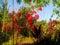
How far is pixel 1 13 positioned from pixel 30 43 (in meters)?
1.68

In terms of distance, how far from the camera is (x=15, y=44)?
40.7 meters

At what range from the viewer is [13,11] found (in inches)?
1597

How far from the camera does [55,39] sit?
40.8m

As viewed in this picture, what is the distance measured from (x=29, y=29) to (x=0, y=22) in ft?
3.92

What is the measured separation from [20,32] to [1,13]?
3.54ft

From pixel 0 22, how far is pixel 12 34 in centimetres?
69

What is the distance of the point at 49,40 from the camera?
40906 millimetres

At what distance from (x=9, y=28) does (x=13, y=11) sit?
710mm

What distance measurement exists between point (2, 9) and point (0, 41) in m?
1.29

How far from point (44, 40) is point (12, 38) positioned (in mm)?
1301

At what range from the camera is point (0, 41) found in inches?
1606

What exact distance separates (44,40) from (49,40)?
0.20 meters

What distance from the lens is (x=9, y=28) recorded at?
Result: 4069 centimetres

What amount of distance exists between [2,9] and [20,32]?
117 cm
